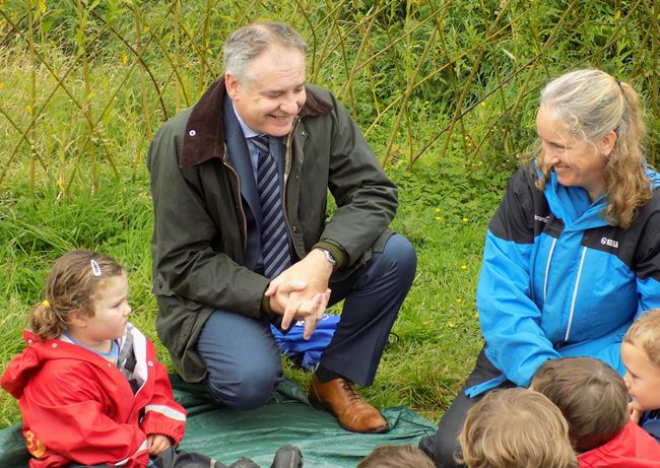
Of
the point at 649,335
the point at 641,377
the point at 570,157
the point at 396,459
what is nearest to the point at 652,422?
the point at 641,377

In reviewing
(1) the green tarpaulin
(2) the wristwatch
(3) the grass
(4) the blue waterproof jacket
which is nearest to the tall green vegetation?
(3) the grass

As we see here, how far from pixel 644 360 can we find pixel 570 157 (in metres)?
0.71

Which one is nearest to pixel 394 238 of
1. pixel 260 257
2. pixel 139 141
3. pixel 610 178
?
pixel 260 257

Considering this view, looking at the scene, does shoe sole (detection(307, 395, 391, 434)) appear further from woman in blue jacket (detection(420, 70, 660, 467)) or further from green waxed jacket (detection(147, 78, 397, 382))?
green waxed jacket (detection(147, 78, 397, 382))

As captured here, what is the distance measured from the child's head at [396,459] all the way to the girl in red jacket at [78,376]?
113cm

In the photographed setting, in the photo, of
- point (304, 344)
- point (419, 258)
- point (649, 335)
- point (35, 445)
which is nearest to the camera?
point (649, 335)

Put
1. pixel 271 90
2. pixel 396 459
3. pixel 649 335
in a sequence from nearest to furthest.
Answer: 1. pixel 396 459
2. pixel 649 335
3. pixel 271 90

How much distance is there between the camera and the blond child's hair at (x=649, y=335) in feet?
10.7

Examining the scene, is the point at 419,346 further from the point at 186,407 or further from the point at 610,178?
the point at 610,178

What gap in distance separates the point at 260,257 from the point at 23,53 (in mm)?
3525

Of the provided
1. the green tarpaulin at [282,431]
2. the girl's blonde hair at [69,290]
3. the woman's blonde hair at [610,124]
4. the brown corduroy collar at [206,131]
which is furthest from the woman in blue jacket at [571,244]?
the girl's blonde hair at [69,290]

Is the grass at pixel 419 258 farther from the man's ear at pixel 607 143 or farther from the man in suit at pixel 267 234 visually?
the man's ear at pixel 607 143

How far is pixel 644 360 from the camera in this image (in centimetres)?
331

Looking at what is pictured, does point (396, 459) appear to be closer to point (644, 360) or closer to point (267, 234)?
point (644, 360)
